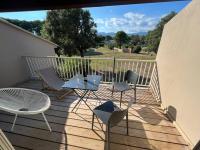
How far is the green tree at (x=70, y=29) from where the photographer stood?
9.47 meters

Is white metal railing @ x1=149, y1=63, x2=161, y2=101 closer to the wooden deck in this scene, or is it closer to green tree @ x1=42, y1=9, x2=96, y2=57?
the wooden deck

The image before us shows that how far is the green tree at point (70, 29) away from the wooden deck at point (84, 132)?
711cm

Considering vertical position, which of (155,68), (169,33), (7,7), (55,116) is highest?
(7,7)

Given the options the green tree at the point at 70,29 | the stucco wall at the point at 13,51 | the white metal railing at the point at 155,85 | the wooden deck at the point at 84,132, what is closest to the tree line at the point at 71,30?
the green tree at the point at 70,29

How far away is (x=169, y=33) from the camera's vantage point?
369cm

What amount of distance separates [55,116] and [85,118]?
2.16ft

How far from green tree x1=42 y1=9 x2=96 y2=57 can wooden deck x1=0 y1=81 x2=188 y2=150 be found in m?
7.11

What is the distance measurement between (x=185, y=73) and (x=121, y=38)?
25869mm

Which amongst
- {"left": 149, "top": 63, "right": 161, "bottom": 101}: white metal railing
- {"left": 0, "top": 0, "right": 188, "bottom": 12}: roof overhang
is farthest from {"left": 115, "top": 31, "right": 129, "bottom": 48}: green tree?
{"left": 0, "top": 0, "right": 188, "bottom": 12}: roof overhang

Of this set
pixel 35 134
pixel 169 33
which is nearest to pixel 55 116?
pixel 35 134

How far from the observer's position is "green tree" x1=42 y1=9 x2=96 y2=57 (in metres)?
9.47

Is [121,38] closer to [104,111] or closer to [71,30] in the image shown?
[71,30]

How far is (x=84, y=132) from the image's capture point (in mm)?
2604

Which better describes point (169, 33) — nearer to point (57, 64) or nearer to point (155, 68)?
point (155, 68)
